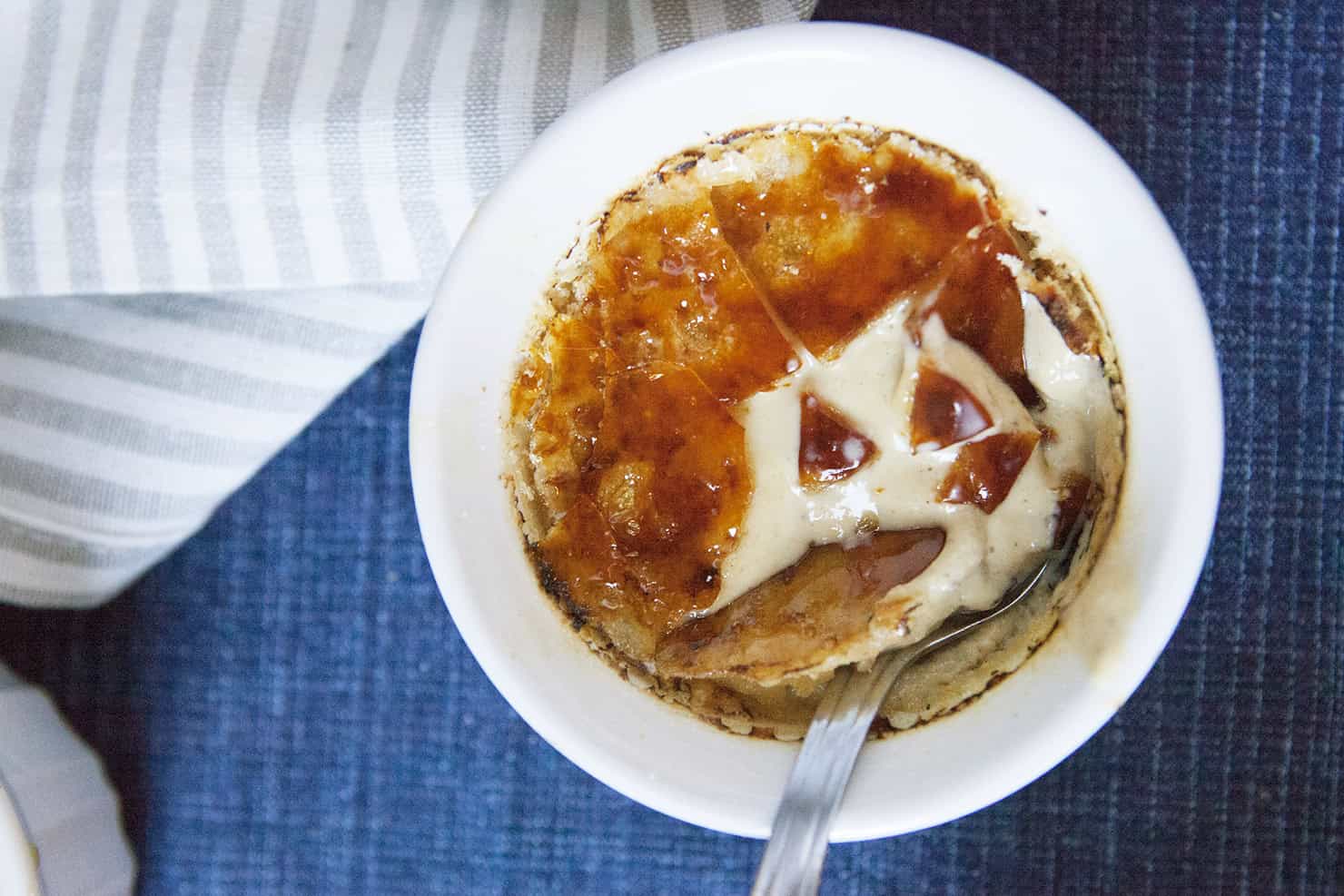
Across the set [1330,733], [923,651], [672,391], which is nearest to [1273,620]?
[1330,733]

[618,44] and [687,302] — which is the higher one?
[618,44]

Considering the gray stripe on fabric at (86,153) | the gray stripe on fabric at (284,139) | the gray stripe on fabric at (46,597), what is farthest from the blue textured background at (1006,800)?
the gray stripe on fabric at (86,153)

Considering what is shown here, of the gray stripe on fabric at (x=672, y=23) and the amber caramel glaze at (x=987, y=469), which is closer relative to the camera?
the amber caramel glaze at (x=987, y=469)

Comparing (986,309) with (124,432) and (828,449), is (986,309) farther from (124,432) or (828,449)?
(124,432)

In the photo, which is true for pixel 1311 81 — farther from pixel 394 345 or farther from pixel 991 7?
pixel 394 345

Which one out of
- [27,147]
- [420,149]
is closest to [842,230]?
[420,149]

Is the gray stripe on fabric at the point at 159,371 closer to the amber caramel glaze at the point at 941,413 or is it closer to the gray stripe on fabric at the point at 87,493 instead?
the gray stripe on fabric at the point at 87,493
